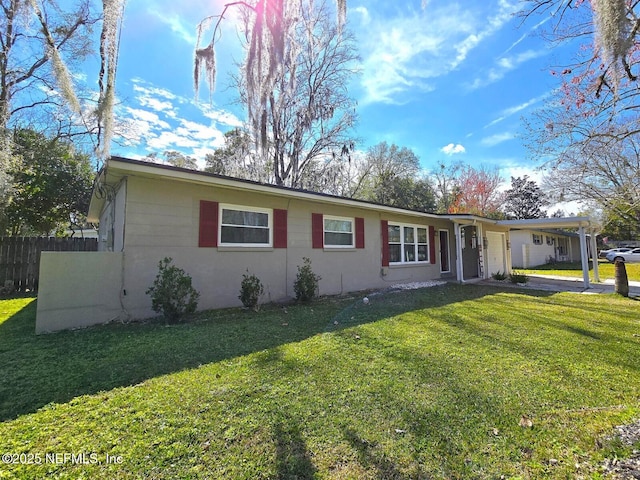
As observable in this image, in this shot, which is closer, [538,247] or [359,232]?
[359,232]

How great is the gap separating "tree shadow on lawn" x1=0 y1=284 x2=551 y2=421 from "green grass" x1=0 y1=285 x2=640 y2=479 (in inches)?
1.1

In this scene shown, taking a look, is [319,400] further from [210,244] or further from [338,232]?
[338,232]

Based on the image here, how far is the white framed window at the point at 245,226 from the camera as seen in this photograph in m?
6.71

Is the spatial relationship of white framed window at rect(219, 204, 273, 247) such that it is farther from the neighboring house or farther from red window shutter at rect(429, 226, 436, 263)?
the neighboring house

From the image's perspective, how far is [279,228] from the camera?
752 cm

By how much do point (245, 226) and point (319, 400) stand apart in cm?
508

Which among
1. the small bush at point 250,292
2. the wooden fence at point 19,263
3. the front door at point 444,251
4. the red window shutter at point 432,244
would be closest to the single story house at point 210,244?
the small bush at point 250,292

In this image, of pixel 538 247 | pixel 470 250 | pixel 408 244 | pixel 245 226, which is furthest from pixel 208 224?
pixel 538 247

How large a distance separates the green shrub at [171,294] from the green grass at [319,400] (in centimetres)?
37

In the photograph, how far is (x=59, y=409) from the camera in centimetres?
241

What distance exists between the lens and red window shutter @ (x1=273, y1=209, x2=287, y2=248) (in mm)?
7467

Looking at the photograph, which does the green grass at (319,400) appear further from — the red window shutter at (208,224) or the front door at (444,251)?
the front door at (444,251)

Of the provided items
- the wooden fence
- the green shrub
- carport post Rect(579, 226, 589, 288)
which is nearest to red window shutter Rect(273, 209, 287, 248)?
the green shrub

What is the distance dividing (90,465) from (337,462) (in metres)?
1.52
